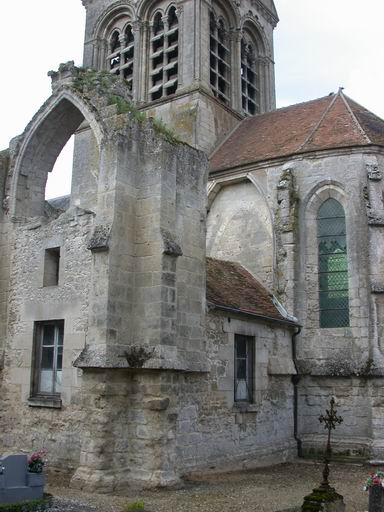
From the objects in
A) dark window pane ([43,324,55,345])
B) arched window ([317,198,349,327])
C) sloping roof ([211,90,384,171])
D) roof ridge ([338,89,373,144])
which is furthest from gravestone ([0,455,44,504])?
roof ridge ([338,89,373,144])

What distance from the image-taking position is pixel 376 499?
281 inches

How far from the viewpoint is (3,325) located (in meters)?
11.2

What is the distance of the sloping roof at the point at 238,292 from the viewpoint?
1130cm

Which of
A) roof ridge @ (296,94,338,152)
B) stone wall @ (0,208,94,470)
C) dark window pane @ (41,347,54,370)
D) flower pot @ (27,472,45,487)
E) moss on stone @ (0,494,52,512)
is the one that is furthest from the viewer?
roof ridge @ (296,94,338,152)

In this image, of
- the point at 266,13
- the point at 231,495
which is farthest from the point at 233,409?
the point at 266,13

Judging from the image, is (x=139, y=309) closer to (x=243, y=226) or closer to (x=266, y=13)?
(x=243, y=226)

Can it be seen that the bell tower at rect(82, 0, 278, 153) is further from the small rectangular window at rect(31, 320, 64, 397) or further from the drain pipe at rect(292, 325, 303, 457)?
the small rectangular window at rect(31, 320, 64, 397)

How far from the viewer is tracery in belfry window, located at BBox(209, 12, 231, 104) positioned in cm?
2186

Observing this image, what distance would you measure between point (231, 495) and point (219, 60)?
17650 mm

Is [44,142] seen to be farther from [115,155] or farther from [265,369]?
[265,369]

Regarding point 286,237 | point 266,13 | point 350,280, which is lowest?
point 350,280

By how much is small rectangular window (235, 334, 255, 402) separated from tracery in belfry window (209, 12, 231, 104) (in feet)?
40.1

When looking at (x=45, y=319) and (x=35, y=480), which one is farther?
(x=45, y=319)

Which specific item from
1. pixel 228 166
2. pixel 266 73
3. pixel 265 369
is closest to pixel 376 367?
pixel 265 369
